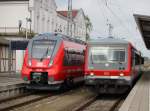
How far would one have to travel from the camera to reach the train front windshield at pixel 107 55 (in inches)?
898

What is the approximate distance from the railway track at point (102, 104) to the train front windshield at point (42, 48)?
11.1 feet

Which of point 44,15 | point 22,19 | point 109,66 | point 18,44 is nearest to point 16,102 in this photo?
point 109,66

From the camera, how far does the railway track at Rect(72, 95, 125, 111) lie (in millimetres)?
19047

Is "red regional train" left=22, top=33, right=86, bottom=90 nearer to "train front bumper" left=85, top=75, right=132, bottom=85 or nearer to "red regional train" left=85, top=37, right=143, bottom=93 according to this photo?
"red regional train" left=85, top=37, right=143, bottom=93

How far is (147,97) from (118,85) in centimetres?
307

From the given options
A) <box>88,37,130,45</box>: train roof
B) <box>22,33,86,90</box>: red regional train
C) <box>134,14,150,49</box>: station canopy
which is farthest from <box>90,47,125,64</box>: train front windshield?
<box>134,14,150,49</box>: station canopy

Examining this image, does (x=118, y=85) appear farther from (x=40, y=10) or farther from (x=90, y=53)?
(x=40, y=10)

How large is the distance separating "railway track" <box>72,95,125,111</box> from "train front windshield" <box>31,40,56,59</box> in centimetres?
338

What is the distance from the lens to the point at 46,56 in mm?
23859

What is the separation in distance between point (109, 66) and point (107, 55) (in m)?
0.64

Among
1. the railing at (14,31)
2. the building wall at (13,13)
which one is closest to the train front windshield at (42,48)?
the railing at (14,31)

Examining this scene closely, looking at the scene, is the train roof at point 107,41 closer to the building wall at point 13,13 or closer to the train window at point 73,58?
the train window at point 73,58

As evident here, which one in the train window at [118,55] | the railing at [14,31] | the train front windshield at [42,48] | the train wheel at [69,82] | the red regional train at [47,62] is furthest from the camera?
the railing at [14,31]

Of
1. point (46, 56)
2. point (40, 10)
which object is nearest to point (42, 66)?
point (46, 56)
